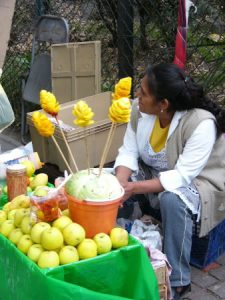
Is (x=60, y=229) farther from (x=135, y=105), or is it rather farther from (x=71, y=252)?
(x=135, y=105)

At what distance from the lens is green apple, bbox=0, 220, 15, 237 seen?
2.48 metres

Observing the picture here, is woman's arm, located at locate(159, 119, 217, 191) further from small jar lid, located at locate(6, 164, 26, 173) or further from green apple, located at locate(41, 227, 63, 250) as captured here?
green apple, located at locate(41, 227, 63, 250)

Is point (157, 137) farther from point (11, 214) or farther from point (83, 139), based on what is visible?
point (11, 214)

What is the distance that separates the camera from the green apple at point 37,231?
2.31 metres

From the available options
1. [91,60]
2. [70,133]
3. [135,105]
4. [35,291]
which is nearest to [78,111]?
[35,291]

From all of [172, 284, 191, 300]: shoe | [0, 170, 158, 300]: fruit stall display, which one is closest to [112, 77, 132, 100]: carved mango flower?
[0, 170, 158, 300]: fruit stall display

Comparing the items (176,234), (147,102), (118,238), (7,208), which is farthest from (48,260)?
(147,102)

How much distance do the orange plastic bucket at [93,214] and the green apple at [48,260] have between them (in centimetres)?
21

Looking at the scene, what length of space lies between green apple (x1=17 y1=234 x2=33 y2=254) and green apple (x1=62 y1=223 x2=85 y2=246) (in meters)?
0.16

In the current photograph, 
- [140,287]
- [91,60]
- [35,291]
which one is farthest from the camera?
[91,60]

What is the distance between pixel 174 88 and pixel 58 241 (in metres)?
1.10

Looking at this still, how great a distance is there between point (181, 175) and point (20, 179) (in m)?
0.84

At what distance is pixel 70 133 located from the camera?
12.4ft

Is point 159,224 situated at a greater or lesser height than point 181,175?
lesser
